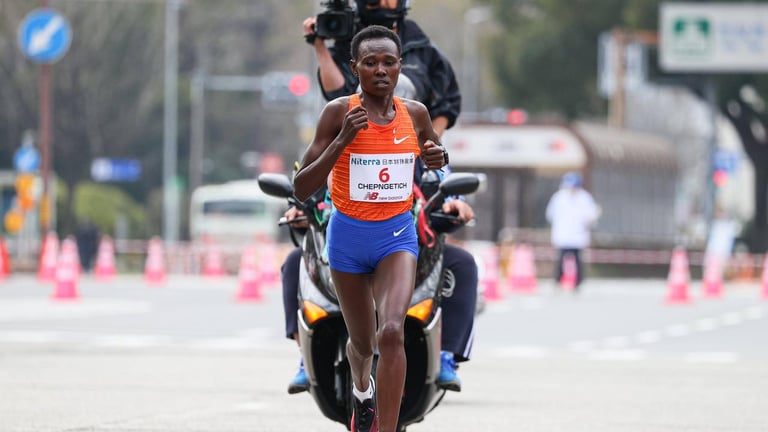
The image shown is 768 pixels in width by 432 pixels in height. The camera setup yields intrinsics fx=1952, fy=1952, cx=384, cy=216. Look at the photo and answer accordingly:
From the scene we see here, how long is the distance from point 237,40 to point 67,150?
53.3ft

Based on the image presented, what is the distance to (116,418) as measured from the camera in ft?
33.4

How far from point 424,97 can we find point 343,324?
55.6 inches

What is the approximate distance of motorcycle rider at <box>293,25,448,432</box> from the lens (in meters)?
7.41

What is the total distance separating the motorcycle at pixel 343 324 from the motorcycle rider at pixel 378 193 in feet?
2.23

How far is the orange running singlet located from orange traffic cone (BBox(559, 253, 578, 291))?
20555mm

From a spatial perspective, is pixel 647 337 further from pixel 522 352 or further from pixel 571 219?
pixel 571 219

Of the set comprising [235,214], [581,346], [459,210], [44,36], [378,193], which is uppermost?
[378,193]

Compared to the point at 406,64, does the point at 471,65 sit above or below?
below

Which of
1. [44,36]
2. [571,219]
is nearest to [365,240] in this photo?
[571,219]

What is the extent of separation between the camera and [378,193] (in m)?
7.43

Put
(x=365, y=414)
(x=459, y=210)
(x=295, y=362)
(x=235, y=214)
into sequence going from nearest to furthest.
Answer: (x=365, y=414) → (x=459, y=210) → (x=295, y=362) → (x=235, y=214)

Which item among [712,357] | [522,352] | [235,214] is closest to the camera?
[712,357]

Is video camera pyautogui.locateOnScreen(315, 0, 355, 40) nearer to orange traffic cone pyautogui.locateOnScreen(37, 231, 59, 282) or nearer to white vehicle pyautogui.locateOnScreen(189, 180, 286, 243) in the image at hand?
orange traffic cone pyautogui.locateOnScreen(37, 231, 59, 282)

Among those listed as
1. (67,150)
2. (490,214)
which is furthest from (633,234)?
(67,150)
